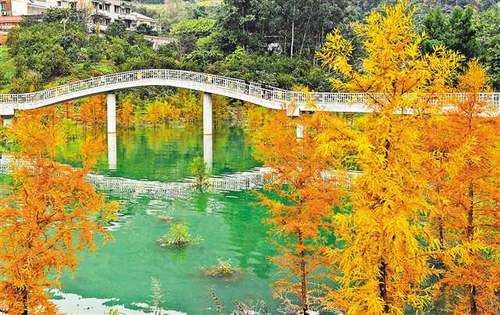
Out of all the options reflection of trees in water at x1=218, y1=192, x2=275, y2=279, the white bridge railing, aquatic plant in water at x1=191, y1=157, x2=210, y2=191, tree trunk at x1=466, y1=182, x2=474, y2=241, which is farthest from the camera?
the white bridge railing

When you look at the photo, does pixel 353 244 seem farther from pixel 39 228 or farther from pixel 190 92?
pixel 190 92

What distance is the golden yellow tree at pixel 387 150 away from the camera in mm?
9250

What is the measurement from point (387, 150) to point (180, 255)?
13.1m

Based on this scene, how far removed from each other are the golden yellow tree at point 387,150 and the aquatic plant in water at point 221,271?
9.69m

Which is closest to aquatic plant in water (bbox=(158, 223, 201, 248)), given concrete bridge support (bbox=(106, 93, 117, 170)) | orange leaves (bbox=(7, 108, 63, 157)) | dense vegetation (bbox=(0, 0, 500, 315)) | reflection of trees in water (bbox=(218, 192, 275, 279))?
dense vegetation (bbox=(0, 0, 500, 315))

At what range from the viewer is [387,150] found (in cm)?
941

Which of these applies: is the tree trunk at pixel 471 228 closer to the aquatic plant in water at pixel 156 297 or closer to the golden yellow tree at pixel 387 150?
the golden yellow tree at pixel 387 150

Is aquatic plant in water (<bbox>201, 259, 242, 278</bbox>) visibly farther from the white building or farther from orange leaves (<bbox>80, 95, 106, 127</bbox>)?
the white building

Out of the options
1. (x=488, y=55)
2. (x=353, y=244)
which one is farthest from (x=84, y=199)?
(x=488, y=55)

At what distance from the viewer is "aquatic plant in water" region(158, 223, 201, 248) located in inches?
874

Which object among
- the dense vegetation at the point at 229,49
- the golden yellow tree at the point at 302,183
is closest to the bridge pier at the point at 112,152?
the dense vegetation at the point at 229,49

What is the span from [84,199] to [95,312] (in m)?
4.88

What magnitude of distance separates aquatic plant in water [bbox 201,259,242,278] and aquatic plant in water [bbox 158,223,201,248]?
109 inches

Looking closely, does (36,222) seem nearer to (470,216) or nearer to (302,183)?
(302,183)
